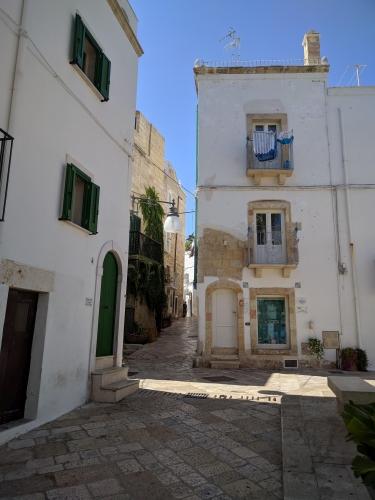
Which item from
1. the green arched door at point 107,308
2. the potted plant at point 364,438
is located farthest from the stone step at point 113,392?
the potted plant at point 364,438

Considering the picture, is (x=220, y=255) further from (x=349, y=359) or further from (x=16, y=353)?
(x=16, y=353)

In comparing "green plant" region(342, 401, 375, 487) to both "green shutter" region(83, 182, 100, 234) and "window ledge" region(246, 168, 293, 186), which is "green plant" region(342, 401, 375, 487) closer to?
"green shutter" region(83, 182, 100, 234)

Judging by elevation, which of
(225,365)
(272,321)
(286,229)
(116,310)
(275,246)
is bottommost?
(225,365)

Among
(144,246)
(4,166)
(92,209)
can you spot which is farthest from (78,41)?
(144,246)

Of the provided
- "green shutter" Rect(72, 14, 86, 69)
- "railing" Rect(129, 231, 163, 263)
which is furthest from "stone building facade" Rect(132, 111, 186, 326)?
"green shutter" Rect(72, 14, 86, 69)

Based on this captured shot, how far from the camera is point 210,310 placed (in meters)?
12.7

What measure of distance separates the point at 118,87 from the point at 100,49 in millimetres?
1059

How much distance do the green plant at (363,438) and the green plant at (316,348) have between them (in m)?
9.35

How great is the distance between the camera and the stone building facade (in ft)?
64.3

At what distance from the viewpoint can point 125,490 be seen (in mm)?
3389

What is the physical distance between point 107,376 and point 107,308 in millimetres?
1419

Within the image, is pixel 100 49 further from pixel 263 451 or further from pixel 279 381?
pixel 279 381

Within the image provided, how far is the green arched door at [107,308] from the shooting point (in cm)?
752

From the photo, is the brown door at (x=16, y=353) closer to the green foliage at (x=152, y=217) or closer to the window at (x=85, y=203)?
the window at (x=85, y=203)
